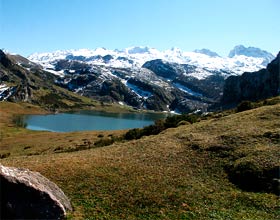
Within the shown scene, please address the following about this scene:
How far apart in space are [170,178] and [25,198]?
1675cm

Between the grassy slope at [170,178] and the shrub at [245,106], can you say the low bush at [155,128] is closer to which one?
the shrub at [245,106]

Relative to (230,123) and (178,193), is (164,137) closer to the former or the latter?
(230,123)

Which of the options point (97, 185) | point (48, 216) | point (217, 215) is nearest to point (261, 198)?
point (217, 215)

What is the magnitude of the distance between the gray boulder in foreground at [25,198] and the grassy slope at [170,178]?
8.51 ft

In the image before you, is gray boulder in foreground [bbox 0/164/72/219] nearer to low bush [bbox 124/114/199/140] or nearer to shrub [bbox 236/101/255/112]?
low bush [bbox 124/114/199/140]

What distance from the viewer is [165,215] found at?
3041 centimetres

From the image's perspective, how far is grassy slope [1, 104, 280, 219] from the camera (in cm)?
3130

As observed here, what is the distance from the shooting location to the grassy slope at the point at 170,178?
31297mm

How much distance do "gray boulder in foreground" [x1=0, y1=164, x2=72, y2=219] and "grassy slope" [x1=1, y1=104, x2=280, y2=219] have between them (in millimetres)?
2593

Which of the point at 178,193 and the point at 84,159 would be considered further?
the point at 84,159

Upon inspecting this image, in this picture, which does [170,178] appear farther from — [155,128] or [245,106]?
[245,106]

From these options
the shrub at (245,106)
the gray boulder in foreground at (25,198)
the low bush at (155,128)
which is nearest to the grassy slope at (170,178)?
the gray boulder in foreground at (25,198)

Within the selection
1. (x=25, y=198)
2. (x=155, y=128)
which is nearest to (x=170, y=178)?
(x=25, y=198)

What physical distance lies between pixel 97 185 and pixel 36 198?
32.7ft
